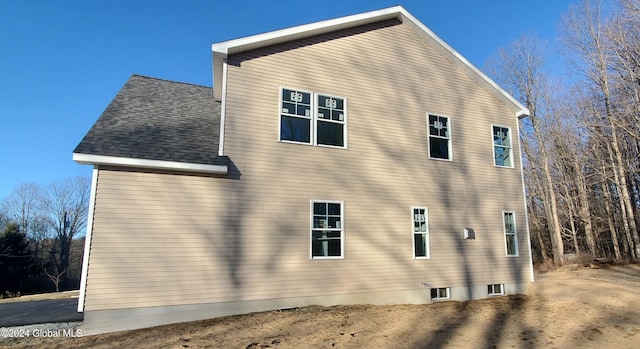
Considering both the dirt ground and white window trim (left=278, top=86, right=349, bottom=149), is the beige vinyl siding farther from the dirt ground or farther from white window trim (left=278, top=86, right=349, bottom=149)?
the dirt ground

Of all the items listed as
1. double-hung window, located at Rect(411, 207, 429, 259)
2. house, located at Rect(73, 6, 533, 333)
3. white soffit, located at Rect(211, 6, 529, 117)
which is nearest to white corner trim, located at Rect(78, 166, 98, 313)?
house, located at Rect(73, 6, 533, 333)

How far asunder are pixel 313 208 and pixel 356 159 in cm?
179

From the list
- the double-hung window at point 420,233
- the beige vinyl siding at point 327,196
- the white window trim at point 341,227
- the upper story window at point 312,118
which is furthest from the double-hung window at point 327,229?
the double-hung window at point 420,233

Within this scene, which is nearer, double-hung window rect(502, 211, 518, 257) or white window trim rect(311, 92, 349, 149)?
white window trim rect(311, 92, 349, 149)

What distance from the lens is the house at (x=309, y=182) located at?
7168 millimetres

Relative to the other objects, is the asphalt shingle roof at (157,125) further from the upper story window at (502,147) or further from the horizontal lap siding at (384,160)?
the upper story window at (502,147)

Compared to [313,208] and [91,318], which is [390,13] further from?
[91,318]

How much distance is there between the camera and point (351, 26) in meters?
10.2

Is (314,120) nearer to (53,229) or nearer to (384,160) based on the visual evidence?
(384,160)

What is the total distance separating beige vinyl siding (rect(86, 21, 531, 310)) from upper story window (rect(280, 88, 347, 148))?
8.1 inches

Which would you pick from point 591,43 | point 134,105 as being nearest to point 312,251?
point 134,105

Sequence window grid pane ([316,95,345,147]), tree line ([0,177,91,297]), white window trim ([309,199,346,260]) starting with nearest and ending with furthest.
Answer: white window trim ([309,199,346,260]) < window grid pane ([316,95,345,147]) < tree line ([0,177,91,297])

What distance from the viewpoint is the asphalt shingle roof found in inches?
292

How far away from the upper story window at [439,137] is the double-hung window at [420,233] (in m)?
1.79
